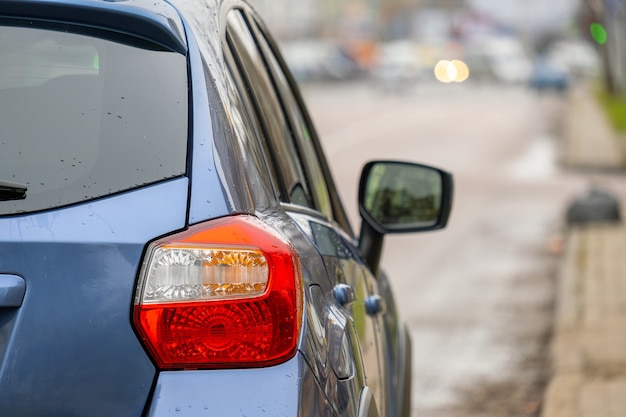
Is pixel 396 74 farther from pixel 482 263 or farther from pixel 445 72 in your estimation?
pixel 482 263

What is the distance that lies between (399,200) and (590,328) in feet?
14.2

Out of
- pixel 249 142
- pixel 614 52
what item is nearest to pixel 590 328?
pixel 249 142

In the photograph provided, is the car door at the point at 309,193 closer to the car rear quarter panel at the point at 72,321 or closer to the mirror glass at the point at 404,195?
the mirror glass at the point at 404,195

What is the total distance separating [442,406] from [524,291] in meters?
3.64

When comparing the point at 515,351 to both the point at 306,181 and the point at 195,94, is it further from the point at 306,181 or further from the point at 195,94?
the point at 195,94

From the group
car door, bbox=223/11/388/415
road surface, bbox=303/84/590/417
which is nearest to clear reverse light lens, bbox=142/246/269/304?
car door, bbox=223/11/388/415

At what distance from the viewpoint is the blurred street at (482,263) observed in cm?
689

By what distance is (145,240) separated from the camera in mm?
2061

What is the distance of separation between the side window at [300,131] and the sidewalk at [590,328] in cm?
252

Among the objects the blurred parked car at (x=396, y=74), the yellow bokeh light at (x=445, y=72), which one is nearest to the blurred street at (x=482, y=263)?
the blurred parked car at (x=396, y=74)

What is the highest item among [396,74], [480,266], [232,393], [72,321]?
[396,74]

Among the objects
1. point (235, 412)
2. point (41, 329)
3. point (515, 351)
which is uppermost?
point (41, 329)

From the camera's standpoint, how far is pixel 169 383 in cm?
204

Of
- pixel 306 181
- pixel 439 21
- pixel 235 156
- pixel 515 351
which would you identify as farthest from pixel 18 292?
pixel 439 21
